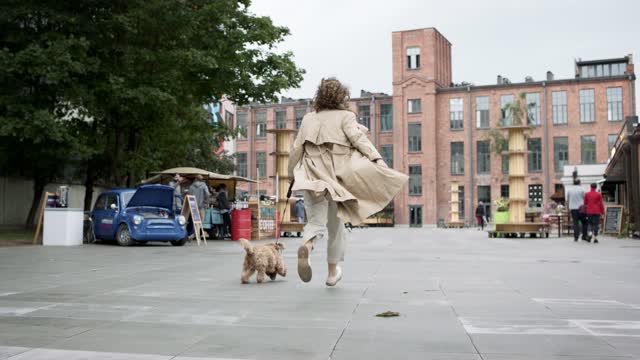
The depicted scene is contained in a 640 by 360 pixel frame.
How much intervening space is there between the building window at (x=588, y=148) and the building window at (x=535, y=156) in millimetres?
3944

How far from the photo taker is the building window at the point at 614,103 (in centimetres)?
6384

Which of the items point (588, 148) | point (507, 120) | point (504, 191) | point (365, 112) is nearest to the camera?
point (588, 148)

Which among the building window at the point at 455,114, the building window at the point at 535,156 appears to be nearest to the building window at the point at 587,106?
the building window at the point at 535,156

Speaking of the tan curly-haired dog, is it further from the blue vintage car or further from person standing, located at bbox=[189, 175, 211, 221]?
person standing, located at bbox=[189, 175, 211, 221]

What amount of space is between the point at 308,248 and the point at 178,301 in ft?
4.48

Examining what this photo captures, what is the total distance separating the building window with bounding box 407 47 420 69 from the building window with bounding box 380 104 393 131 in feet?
19.0

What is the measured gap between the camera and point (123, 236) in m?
17.6

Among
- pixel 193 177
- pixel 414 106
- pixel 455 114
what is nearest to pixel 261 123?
pixel 414 106

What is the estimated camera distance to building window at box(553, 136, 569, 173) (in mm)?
64938

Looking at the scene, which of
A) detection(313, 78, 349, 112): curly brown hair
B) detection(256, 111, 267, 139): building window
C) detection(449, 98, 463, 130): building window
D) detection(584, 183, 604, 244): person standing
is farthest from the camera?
detection(256, 111, 267, 139): building window

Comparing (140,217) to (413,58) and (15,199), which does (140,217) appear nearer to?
(15,199)

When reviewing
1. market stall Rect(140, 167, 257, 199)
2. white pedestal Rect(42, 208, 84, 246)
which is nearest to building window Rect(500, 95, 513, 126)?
market stall Rect(140, 167, 257, 199)

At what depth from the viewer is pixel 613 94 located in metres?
64.1

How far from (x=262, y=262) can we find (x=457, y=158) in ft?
207
